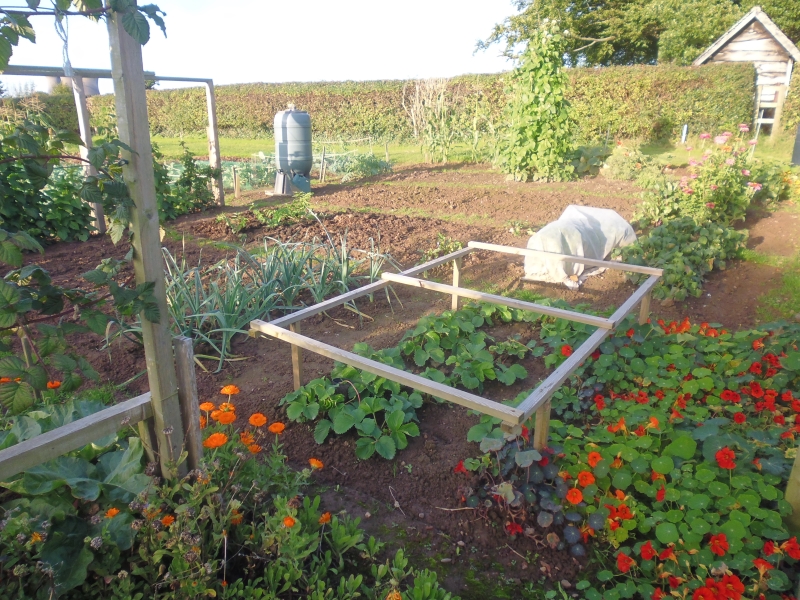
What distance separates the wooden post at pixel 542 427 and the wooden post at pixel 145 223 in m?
1.41

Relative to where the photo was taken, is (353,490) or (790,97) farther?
(790,97)

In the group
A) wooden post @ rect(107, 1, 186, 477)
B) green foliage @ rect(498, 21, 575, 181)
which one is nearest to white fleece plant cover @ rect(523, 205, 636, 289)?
wooden post @ rect(107, 1, 186, 477)

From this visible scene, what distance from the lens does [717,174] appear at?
6.35 meters

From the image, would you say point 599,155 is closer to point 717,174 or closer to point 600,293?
point 717,174

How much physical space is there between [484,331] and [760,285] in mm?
2863

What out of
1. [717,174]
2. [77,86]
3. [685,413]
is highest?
[77,86]

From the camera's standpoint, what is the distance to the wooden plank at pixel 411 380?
2215 millimetres

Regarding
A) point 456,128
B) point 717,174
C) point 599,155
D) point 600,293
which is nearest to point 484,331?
point 600,293

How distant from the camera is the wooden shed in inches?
611

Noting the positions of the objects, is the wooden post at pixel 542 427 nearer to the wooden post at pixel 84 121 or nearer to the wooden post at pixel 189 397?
the wooden post at pixel 189 397

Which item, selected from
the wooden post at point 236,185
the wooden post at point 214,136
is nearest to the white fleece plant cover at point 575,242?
the wooden post at point 214,136

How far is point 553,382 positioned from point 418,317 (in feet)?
6.47

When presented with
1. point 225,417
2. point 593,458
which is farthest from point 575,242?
point 225,417

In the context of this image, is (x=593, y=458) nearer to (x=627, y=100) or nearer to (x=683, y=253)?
(x=683, y=253)
